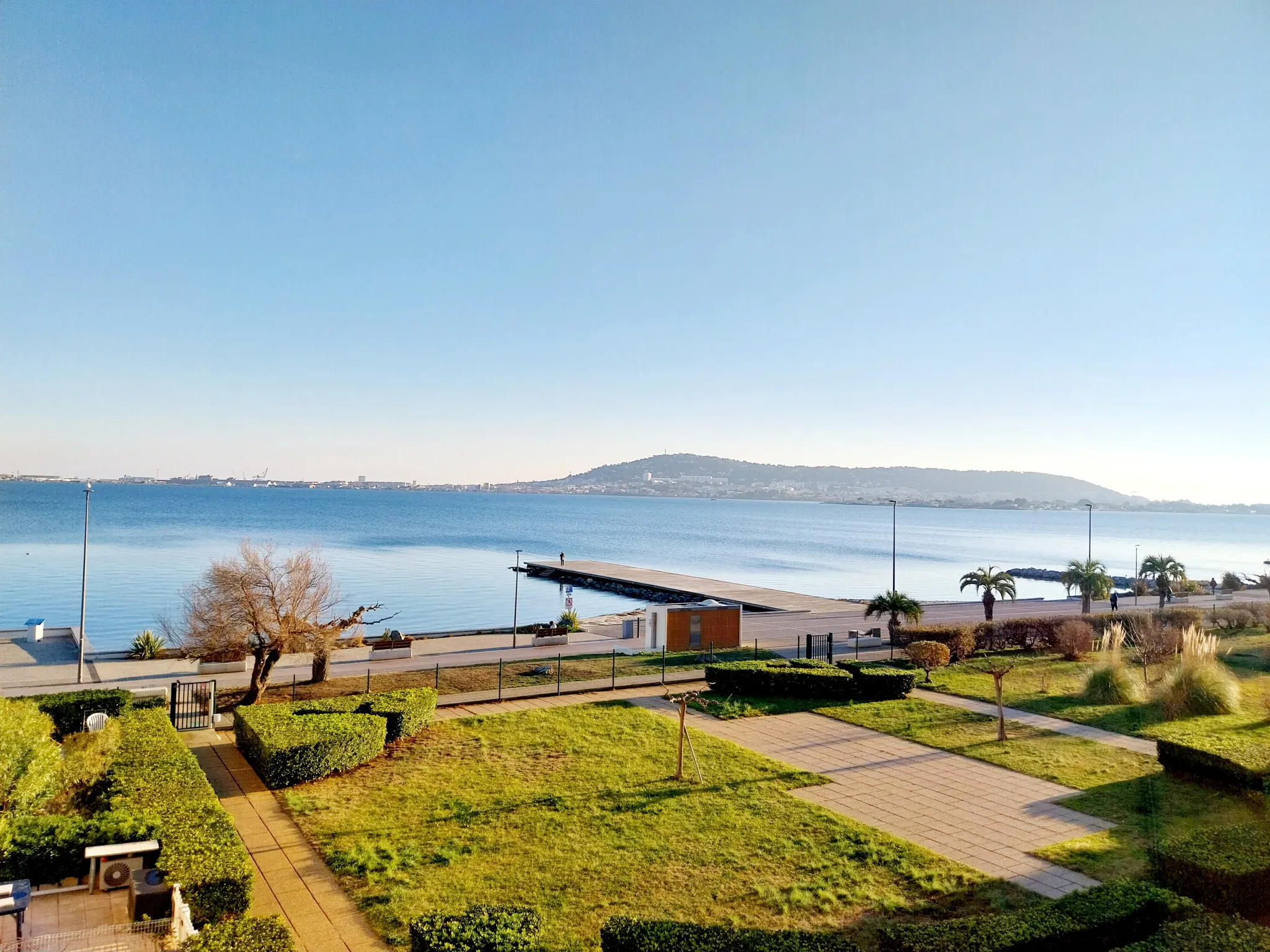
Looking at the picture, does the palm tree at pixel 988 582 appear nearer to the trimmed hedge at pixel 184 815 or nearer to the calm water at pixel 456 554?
the calm water at pixel 456 554

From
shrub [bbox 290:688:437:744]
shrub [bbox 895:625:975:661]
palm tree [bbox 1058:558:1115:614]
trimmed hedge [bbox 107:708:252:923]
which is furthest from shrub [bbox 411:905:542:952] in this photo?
palm tree [bbox 1058:558:1115:614]

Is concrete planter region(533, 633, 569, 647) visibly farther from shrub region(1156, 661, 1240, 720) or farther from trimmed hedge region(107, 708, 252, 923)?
shrub region(1156, 661, 1240, 720)

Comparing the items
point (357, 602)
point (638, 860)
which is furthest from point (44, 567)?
point (638, 860)

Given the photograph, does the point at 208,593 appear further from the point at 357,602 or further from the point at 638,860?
the point at 357,602

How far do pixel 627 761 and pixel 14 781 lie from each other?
905cm

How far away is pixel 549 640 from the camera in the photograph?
32.7m

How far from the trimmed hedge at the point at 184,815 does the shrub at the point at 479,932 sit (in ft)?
7.42

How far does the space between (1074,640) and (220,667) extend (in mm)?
27305

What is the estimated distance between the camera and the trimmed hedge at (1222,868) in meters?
8.48

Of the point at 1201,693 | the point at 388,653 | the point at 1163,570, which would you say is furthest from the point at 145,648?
the point at 1163,570

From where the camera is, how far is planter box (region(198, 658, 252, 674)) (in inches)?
968

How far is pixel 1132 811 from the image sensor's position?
12656 mm

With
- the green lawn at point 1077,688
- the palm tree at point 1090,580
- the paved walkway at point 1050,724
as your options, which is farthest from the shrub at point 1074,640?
the palm tree at point 1090,580

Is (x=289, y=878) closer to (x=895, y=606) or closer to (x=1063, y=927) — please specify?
(x=1063, y=927)
